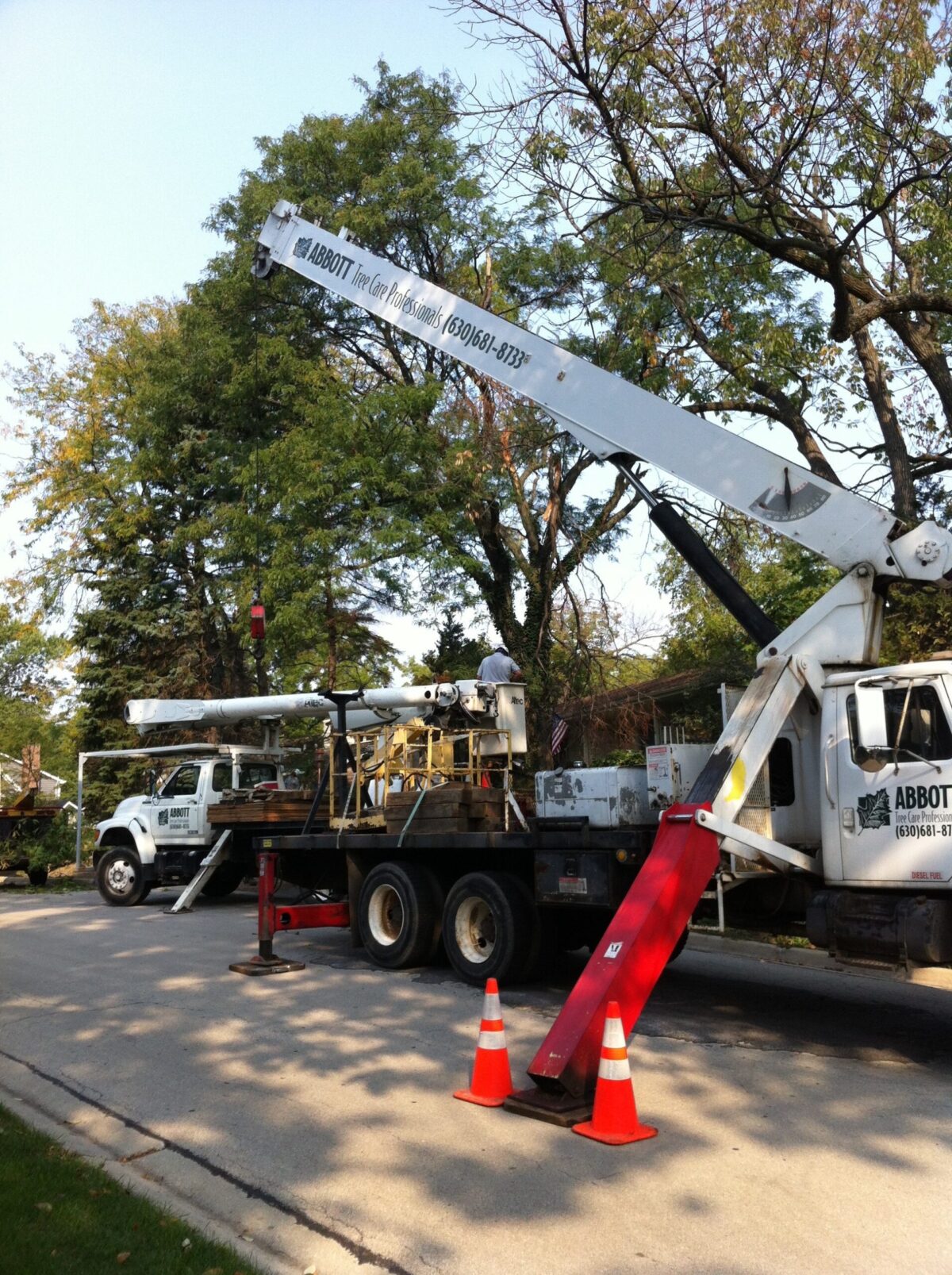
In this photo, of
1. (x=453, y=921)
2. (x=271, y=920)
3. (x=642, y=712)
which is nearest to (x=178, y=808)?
(x=271, y=920)

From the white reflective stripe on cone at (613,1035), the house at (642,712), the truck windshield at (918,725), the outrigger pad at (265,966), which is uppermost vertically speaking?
the house at (642,712)

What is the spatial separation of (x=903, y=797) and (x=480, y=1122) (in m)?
3.66

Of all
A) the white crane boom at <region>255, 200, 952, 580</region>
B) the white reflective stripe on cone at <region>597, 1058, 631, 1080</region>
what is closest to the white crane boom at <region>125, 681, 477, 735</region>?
the white crane boom at <region>255, 200, 952, 580</region>

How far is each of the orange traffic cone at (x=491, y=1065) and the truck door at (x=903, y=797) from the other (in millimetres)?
2939

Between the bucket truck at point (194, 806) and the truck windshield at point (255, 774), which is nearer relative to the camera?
the bucket truck at point (194, 806)

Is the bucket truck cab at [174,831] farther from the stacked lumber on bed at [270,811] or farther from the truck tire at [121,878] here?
the stacked lumber on bed at [270,811]

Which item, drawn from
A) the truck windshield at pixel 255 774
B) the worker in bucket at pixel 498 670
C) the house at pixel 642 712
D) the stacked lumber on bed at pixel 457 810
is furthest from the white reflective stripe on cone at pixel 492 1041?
the house at pixel 642 712

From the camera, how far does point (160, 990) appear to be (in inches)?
418

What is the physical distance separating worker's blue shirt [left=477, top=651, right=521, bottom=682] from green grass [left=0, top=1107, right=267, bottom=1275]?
7775mm

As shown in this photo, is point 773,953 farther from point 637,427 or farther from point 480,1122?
point 480,1122

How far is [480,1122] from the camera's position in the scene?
6488 millimetres

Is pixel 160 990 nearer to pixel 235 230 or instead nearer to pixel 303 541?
pixel 303 541

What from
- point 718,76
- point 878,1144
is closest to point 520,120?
point 718,76

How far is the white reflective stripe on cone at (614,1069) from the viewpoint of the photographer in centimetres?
609
